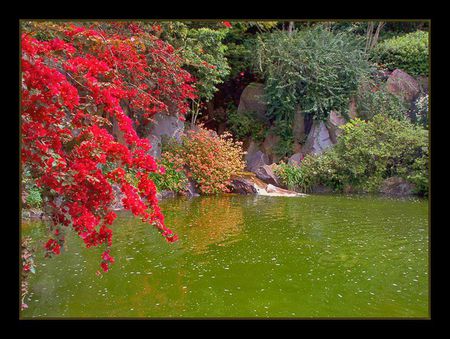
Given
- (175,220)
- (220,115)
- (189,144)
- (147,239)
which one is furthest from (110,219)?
(220,115)

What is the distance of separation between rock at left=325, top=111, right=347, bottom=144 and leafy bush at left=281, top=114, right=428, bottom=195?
48 centimetres

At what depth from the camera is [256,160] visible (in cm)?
1065

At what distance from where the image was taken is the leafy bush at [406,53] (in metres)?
10.1

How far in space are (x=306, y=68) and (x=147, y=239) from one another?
6667mm

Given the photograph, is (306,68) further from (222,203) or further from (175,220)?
(175,220)

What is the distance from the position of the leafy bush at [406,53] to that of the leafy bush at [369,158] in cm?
159

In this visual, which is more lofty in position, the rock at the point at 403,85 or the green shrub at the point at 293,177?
the rock at the point at 403,85

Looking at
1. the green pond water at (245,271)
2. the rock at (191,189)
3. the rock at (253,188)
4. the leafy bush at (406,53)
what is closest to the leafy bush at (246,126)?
the rock at (253,188)

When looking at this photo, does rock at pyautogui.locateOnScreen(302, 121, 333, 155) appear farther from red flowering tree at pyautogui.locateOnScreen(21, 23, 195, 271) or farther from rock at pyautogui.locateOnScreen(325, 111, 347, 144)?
red flowering tree at pyautogui.locateOnScreen(21, 23, 195, 271)

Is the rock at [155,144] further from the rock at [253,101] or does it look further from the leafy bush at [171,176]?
the rock at [253,101]

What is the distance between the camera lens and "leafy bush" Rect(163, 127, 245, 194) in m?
8.10

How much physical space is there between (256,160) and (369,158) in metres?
2.59

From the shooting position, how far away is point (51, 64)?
3.16 meters

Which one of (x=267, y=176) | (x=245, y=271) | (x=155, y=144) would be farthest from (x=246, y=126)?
(x=245, y=271)
